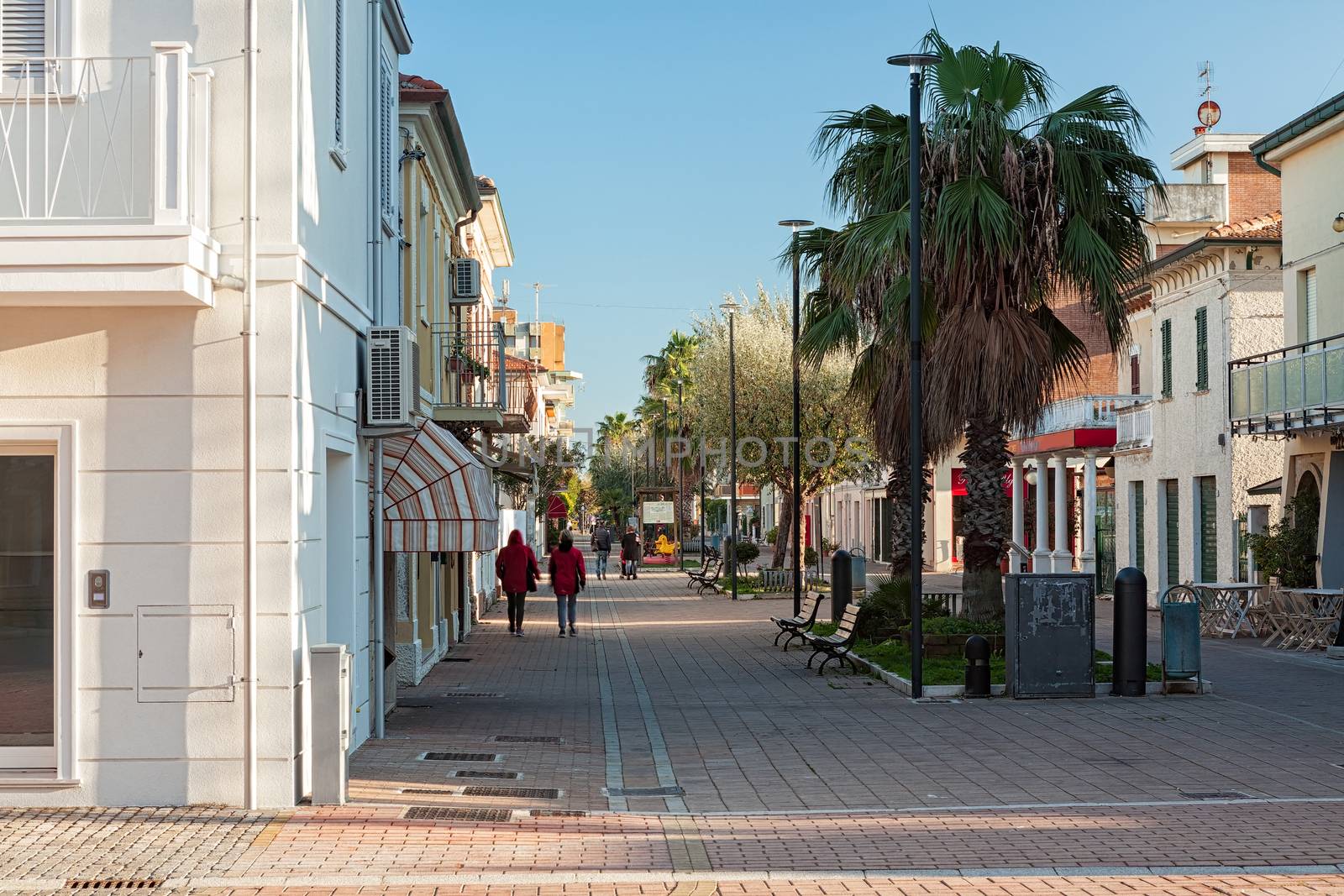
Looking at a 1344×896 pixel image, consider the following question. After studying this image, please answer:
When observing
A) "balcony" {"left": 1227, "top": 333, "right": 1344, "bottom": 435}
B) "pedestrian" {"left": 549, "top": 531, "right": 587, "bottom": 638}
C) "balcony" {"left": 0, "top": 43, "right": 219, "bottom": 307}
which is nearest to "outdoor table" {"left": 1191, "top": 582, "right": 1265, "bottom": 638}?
"balcony" {"left": 1227, "top": 333, "right": 1344, "bottom": 435}

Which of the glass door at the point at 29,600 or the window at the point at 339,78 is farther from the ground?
the window at the point at 339,78

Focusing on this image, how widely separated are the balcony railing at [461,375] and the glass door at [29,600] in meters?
11.7

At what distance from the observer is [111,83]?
9.62m

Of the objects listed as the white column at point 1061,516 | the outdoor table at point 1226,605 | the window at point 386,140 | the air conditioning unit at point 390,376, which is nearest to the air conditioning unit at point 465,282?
the window at point 386,140

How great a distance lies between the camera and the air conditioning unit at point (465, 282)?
2425 cm

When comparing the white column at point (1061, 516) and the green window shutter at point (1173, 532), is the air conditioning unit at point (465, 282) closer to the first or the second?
→ the green window shutter at point (1173, 532)

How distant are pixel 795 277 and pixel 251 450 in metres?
22.1

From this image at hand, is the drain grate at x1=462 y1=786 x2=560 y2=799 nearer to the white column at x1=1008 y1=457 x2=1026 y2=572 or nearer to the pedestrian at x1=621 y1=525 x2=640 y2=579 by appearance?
the white column at x1=1008 y1=457 x2=1026 y2=572

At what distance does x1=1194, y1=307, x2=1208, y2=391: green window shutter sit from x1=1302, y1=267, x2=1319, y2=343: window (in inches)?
180

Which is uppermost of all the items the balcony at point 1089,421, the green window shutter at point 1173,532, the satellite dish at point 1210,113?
the satellite dish at point 1210,113

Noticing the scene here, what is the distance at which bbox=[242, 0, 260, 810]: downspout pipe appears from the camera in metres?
9.55

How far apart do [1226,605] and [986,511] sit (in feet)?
24.4

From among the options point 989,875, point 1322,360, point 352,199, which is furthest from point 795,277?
point 989,875

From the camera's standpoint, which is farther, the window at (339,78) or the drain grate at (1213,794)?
the window at (339,78)
